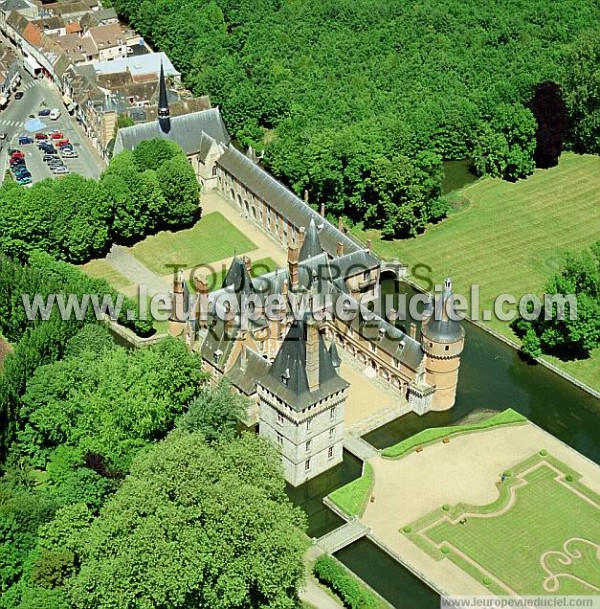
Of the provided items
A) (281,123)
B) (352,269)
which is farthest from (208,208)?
(352,269)

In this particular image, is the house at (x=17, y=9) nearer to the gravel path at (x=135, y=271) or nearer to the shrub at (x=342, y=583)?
the gravel path at (x=135, y=271)

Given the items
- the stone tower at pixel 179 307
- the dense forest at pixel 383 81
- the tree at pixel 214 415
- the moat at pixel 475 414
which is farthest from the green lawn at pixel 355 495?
the dense forest at pixel 383 81

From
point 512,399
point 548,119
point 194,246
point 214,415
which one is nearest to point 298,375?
point 214,415

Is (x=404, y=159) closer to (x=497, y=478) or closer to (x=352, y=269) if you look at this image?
(x=352, y=269)

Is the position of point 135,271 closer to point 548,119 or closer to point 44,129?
point 44,129

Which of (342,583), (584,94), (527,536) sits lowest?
(527,536)

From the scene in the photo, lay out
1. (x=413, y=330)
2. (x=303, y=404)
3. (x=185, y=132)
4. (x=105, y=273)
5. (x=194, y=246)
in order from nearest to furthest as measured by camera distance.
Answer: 1. (x=303, y=404)
2. (x=413, y=330)
3. (x=105, y=273)
4. (x=194, y=246)
5. (x=185, y=132)

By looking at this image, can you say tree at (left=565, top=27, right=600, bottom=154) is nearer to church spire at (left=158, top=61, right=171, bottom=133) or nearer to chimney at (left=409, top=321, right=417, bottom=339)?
church spire at (left=158, top=61, right=171, bottom=133)
